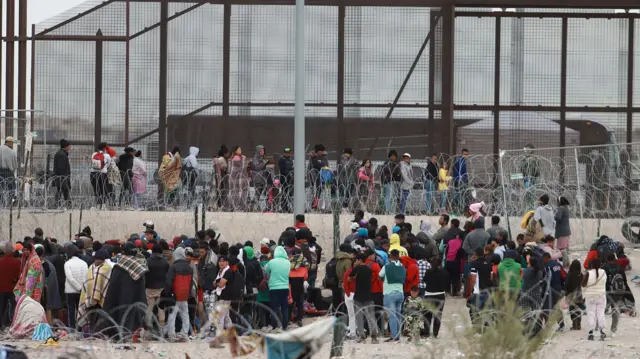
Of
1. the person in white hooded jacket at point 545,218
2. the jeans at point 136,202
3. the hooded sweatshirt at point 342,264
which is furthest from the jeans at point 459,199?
the jeans at point 136,202

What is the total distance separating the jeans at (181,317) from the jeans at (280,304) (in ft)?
2.92

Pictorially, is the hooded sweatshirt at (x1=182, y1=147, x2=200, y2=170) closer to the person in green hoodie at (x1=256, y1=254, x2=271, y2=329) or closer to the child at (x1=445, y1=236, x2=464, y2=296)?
the child at (x1=445, y1=236, x2=464, y2=296)

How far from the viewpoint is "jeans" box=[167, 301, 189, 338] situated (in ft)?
52.7

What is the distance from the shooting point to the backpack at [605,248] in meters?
17.0

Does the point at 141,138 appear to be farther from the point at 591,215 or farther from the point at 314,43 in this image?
the point at 591,215

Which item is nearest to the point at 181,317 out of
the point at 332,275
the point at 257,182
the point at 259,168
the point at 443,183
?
the point at 332,275

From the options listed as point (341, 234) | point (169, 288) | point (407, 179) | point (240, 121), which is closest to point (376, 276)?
point (169, 288)

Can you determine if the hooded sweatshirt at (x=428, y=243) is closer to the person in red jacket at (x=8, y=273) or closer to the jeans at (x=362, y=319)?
the jeans at (x=362, y=319)

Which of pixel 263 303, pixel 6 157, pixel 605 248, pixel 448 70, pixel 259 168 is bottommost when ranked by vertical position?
pixel 263 303

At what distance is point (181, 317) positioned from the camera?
16422 millimetres

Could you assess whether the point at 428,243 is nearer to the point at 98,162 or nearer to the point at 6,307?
the point at 6,307

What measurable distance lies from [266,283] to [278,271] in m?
0.35

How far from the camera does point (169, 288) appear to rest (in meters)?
16.3

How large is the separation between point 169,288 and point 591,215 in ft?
24.6
